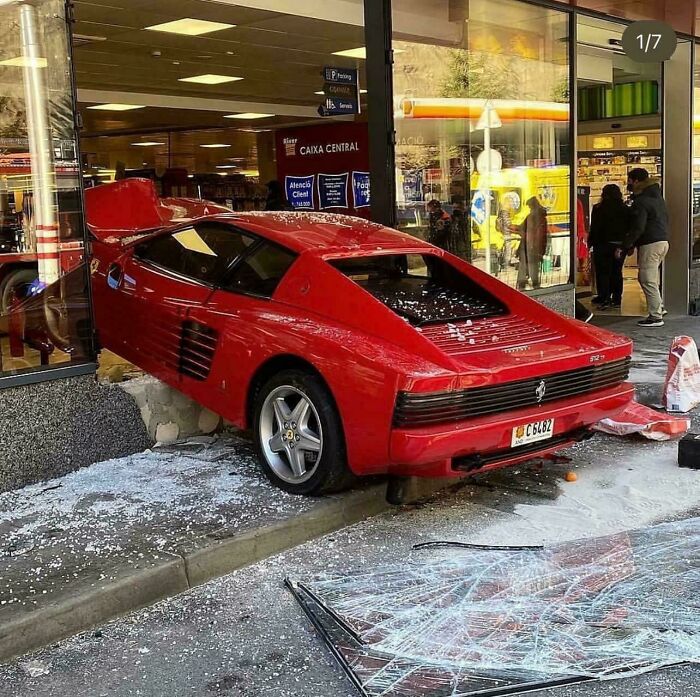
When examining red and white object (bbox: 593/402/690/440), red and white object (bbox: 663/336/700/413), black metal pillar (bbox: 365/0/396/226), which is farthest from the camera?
black metal pillar (bbox: 365/0/396/226)

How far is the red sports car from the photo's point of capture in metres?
4.62

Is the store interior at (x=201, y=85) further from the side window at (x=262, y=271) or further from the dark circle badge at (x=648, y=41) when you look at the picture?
the side window at (x=262, y=271)

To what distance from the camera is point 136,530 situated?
4633 millimetres

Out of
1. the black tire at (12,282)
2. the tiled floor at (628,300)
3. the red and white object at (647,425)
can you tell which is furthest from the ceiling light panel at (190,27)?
the red and white object at (647,425)

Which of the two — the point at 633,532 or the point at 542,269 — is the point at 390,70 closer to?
the point at 542,269

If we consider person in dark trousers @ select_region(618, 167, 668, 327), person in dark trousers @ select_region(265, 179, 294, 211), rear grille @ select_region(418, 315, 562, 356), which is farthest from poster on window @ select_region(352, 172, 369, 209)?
rear grille @ select_region(418, 315, 562, 356)

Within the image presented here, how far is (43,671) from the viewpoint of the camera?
11.6 feet

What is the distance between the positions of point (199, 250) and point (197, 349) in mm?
790

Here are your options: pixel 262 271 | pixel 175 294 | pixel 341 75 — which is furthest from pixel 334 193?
pixel 262 271

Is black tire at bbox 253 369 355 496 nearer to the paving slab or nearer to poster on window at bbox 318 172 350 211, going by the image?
the paving slab

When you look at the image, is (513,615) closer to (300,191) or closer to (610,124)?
(610,124)

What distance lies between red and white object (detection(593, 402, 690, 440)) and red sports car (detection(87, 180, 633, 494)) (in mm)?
1206

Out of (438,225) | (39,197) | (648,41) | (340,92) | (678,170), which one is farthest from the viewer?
(678,170)

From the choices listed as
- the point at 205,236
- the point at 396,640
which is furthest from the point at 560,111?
the point at 396,640
